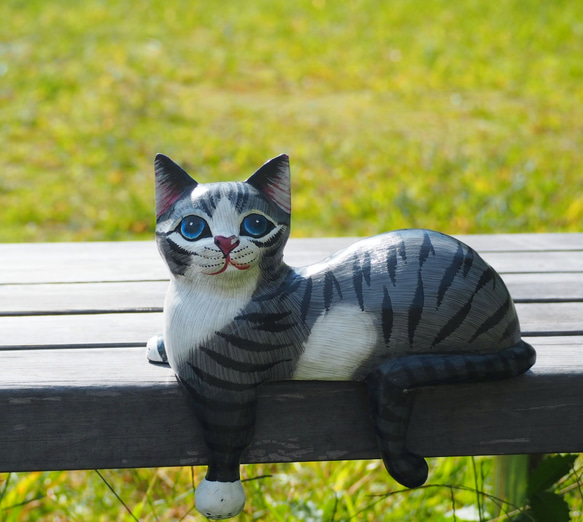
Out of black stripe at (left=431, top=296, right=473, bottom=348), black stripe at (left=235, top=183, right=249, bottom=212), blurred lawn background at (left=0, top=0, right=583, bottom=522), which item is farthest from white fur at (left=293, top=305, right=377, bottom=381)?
blurred lawn background at (left=0, top=0, right=583, bottom=522)

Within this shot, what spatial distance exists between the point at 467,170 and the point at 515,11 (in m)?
3.58

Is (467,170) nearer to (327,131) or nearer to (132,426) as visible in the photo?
(327,131)

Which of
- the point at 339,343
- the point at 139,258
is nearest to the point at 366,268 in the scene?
the point at 339,343

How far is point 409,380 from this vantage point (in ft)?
4.26

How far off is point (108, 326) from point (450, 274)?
0.74 metres

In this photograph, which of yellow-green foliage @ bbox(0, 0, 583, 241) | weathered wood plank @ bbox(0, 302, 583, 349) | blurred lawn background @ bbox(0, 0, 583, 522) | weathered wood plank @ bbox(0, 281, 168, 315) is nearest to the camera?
weathered wood plank @ bbox(0, 302, 583, 349)

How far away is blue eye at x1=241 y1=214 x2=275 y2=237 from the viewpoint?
1.27 m

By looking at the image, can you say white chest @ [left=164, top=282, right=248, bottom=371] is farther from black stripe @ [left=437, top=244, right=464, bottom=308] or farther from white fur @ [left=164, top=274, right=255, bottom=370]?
black stripe @ [left=437, top=244, right=464, bottom=308]

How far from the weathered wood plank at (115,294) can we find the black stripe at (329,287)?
59 cm

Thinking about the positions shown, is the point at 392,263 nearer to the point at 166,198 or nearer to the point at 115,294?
the point at 166,198

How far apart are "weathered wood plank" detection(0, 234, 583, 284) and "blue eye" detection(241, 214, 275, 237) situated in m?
0.76

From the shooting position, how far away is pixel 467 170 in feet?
14.7

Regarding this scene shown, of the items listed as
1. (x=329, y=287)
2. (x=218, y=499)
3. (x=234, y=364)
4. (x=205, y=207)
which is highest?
(x=205, y=207)

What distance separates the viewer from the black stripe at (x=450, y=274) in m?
1.30
